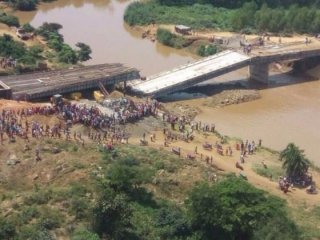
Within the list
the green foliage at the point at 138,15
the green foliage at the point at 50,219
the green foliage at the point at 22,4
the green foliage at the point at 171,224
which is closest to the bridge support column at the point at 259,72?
the green foliage at the point at 138,15

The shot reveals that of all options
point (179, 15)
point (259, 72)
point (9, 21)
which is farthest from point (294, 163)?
point (179, 15)

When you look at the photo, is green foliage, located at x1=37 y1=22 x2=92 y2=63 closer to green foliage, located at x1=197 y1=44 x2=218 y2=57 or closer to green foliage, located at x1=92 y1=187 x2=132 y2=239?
green foliage, located at x1=197 y1=44 x2=218 y2=57

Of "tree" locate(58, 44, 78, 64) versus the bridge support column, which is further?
the bridge support column

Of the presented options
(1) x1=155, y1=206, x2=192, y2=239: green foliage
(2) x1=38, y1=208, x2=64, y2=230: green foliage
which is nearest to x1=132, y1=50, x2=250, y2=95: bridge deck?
(1) x1=155, y1=206, x2=192, y2=239: green foliage

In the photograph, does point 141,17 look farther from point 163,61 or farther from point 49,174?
point 49,174

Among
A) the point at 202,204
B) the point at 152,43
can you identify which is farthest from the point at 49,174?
the point at 152,43

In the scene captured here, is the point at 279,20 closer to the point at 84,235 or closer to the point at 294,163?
the point at 294,163
